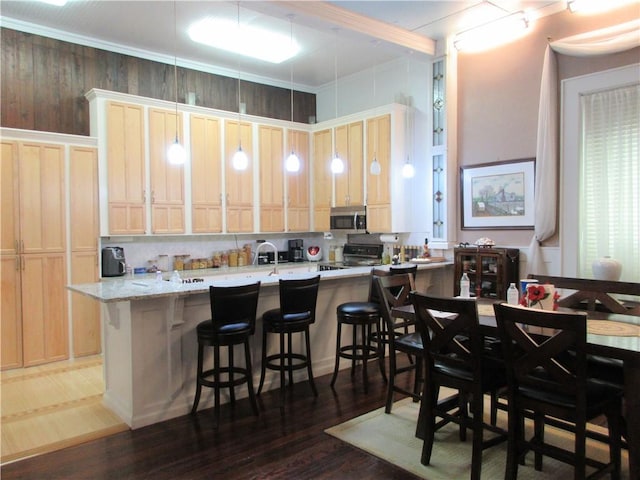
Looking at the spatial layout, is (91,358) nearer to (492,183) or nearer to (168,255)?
(168,255)

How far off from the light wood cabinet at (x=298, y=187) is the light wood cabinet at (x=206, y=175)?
1.10 meters

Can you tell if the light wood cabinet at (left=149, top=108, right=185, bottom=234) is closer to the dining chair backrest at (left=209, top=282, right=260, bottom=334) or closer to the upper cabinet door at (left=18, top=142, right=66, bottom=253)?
the upper cabinet door at (left=18, top=142, right=66, bottom=253)

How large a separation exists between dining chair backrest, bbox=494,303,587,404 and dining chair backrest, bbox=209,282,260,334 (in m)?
1.72

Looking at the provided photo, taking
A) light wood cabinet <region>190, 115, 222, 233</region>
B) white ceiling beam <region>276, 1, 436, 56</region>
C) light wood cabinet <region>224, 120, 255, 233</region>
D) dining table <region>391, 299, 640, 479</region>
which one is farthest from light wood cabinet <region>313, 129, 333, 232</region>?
dining table <region>391, 299, 640, 479</region>

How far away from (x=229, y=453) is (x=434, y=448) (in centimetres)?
129

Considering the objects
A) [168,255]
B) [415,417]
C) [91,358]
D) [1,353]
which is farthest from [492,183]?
[1,353]

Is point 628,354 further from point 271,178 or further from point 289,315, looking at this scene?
point 271,178

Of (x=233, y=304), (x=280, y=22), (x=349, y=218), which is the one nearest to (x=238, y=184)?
(x=349, y=218)

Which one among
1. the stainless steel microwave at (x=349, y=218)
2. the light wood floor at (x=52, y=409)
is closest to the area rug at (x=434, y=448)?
the light wood floor at (x=52, y=409)

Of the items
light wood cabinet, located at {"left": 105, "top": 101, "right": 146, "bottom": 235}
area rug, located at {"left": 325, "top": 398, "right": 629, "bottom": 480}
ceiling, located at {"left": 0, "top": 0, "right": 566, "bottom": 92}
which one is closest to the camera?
area rug, located at {"left": 325, "top": 398, "right": 629, "bottom": 480}

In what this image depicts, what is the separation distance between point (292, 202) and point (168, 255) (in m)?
1.89

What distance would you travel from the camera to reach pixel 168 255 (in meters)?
5.88

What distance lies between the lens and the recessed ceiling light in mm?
4957

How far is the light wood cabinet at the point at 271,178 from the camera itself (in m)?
6.35
